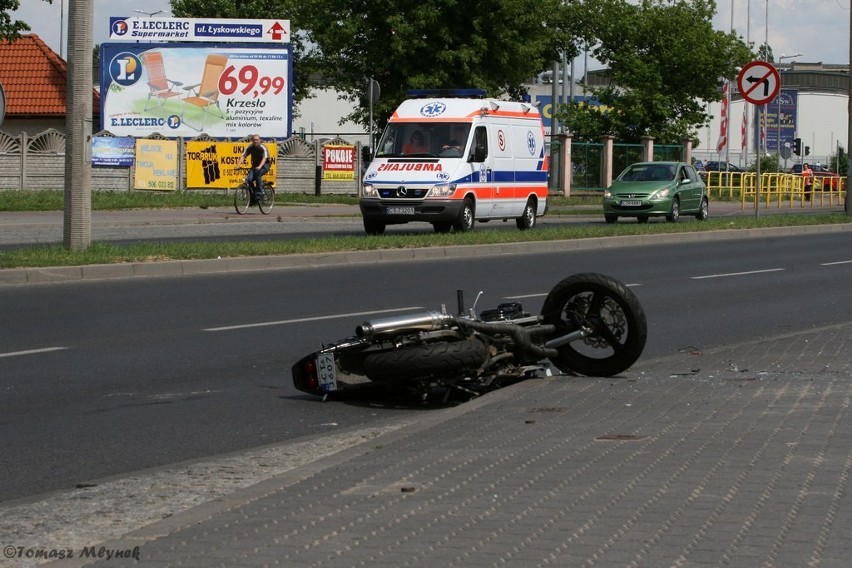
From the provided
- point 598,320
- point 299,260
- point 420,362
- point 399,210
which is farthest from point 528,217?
point 420,362

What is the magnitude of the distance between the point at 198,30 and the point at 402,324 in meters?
42.6

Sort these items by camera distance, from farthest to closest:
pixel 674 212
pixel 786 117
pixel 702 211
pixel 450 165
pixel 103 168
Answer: pixel 786 117
pixel 103 168
pixel 702 211
pixel 674 212
pixel 450 165

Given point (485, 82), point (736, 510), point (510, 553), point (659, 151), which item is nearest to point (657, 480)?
point (736, 510)

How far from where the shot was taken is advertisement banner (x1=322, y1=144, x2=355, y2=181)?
44969 mm

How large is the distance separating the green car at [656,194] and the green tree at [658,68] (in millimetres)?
22466

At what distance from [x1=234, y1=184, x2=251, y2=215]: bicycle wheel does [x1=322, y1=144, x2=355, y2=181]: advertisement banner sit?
1114 centimetres

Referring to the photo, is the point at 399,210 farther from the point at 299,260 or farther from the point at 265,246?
the point at 299,260

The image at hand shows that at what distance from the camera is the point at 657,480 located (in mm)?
5832

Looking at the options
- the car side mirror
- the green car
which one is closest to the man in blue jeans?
the car side mirror

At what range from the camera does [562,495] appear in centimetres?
559

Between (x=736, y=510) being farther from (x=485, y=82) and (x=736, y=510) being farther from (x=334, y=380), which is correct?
(x=485, y=82)

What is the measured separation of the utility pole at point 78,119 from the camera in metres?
18.1

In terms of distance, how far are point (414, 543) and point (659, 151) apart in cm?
5351

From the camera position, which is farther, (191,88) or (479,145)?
(191,88)
